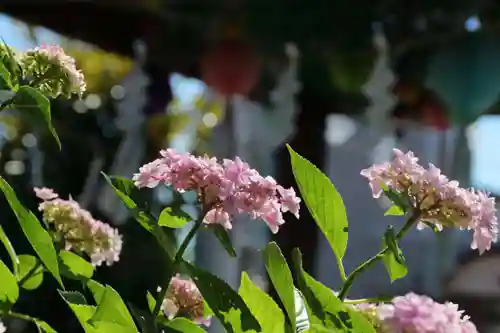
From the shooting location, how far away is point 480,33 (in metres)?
0.84

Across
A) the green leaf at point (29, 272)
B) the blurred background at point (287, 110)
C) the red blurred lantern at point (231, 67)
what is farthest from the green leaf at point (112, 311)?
the red blurred lantern at point (231, 67)

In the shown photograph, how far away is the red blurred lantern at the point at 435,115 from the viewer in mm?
907

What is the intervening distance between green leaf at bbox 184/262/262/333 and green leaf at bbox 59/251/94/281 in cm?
7

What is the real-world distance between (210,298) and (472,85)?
63 centimetres

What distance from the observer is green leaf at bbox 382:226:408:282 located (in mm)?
325

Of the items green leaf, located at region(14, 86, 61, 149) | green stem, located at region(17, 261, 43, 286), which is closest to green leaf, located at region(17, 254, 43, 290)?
green stem, located at region(17, 261, 43, 286)

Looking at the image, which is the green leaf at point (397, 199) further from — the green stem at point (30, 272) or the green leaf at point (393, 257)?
the green stem at point (30, 272)

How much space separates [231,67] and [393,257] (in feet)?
1.99

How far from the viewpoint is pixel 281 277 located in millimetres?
308

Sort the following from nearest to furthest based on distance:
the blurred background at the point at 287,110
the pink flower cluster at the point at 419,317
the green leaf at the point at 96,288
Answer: the pink flower cluster at the point at 419,317, the green leaf at the point at 96,288, the blurred background at the point at 287,110

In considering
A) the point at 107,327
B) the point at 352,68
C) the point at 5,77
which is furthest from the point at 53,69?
the point at 352,68

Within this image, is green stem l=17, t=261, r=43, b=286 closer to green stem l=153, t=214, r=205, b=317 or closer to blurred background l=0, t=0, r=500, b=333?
green stem l=153, t=214, r=205, b=317

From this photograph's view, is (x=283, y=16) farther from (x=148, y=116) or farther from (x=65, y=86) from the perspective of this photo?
(x=65, y=86)

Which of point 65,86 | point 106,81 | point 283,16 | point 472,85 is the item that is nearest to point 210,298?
point 65,86
